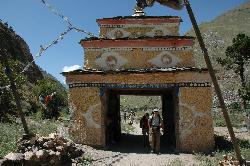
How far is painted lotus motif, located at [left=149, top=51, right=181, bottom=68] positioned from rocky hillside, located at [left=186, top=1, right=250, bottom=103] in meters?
44.4

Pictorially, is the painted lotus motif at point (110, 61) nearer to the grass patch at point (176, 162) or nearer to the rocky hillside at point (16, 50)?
the grass patch at point (176, 162)

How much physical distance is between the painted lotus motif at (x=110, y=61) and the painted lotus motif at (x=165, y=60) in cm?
134

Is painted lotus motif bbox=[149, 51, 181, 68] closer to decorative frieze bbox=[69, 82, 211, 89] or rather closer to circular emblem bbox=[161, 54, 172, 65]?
circular emblem bbox=[161, 54, 172, 65]

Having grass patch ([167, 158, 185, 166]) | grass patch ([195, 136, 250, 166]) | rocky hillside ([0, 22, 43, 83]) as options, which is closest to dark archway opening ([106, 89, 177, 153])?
grass patch ([195, 136, 250, 166])

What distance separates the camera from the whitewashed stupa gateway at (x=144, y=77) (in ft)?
45.3

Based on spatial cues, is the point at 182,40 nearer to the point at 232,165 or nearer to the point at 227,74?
the point at 232,165

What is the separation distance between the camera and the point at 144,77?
1418 cm

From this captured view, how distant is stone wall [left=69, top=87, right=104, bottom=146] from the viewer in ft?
46.6

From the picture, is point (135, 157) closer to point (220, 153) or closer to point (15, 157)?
point (220, 153)

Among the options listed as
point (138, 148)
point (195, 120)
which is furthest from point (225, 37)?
point (195, 120)

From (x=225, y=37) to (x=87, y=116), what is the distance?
98.5 m

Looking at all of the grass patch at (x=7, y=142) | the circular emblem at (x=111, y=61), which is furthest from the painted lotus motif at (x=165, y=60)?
the grass patch at (x=7, y=142)

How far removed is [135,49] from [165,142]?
505 centimetres

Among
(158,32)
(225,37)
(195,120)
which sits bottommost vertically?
(195,120)
